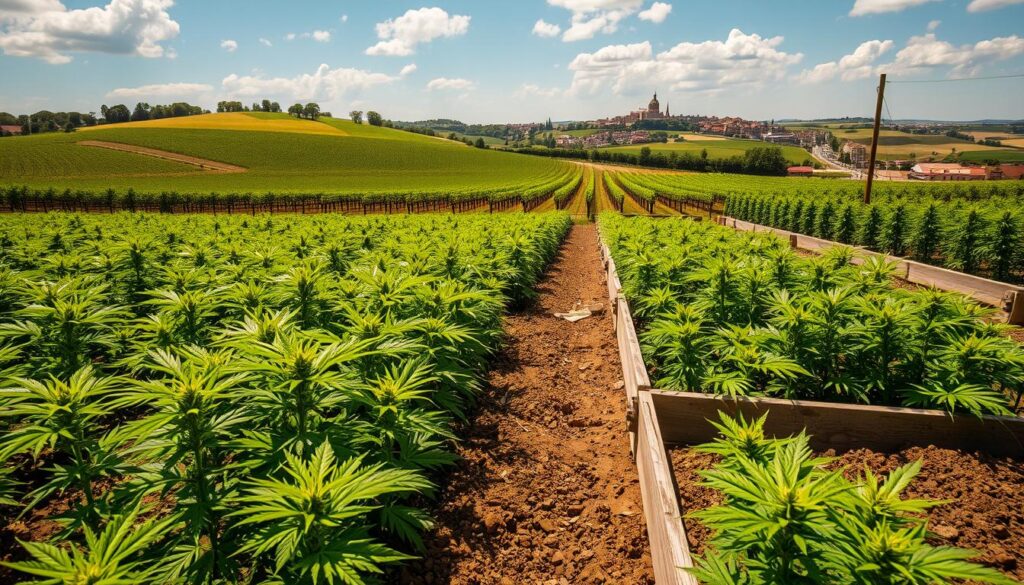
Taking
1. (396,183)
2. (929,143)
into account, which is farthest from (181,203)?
(929,143)

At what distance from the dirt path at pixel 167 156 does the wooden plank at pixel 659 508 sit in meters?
81.3

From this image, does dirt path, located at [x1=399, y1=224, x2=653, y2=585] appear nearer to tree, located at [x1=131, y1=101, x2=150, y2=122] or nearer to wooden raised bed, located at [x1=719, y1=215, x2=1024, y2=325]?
wooden raised bed, located at [x1=719, y1=215, x2=1024, y2=325]

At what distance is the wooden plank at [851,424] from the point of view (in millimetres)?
3645

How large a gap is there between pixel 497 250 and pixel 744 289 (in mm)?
5161

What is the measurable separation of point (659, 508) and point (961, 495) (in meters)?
2.39

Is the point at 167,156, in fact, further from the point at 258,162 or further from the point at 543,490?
the point at 543,490

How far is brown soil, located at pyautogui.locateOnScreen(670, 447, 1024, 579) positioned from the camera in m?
2.88

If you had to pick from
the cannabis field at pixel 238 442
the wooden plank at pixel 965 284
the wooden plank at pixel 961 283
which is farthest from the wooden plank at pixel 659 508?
the wooden plank at pixel 961 283

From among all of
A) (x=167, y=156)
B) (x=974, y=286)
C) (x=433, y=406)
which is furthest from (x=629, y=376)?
(x=167, y=156)

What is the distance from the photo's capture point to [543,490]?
3945mm

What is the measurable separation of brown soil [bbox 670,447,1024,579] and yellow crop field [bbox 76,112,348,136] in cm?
11357

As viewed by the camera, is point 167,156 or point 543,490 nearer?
point 543,490

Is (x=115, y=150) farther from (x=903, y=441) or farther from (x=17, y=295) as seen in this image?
(x=903, y=441)

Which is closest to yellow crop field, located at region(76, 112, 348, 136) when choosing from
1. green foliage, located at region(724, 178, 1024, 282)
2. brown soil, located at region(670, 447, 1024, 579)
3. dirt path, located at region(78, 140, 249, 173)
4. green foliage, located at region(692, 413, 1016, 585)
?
dirt path, located at region(78, 140, 249, 173)
